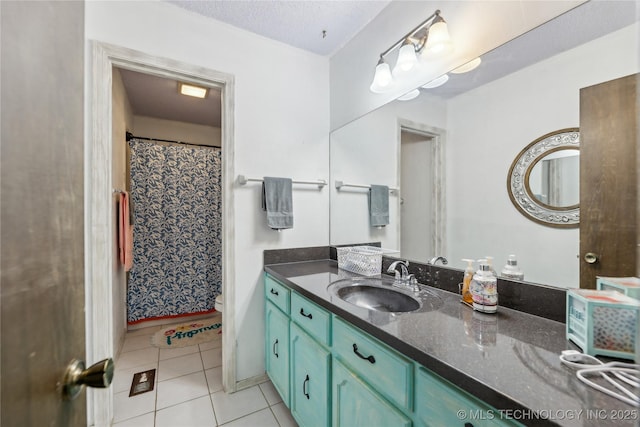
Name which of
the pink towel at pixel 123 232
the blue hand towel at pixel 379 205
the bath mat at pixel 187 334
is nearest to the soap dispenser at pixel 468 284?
the blue hand towel at pixel 379 205

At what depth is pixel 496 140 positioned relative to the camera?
3.75 ft

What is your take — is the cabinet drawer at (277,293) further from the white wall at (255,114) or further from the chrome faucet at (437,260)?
the chrome faucet at (437,260)

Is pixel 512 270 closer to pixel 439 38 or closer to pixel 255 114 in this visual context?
pixel 439 38

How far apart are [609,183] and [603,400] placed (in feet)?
2.15

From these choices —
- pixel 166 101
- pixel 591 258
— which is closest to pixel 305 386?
pixel 591 258

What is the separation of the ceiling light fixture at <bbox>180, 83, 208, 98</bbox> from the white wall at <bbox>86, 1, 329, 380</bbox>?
861mm

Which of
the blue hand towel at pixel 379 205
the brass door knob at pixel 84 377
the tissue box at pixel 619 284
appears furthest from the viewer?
the blue hand towel at pixel 379 205

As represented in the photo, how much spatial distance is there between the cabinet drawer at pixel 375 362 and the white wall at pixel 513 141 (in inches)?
25.6

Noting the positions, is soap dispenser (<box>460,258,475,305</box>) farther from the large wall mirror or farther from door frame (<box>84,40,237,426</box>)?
door frame (<box>84,40,237,426</box>)

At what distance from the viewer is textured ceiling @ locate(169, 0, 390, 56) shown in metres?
1.60

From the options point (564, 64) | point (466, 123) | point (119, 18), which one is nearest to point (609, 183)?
point (564, 64)

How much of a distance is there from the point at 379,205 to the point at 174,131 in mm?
3024

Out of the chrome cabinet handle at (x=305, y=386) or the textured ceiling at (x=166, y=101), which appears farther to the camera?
the textured ceiling at (x=166, y=101)

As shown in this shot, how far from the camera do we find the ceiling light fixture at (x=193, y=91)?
2.50 m
